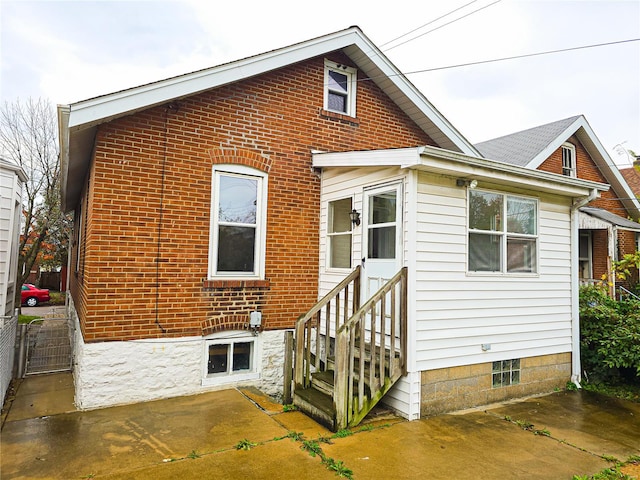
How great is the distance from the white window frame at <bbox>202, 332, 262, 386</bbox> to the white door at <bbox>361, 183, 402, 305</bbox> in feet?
6.27

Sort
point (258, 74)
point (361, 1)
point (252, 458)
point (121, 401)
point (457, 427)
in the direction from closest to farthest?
point (252, 458) < point (457, 427) < point (121, 401) < point (258, 74) < point (361, 1)

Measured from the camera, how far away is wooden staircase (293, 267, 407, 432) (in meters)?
4.70

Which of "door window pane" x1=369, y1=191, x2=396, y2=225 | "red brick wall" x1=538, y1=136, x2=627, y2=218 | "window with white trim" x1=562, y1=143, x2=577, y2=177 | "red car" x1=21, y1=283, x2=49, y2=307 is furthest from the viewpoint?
"red car" x1=21, y1=283, x2=49, y2=307

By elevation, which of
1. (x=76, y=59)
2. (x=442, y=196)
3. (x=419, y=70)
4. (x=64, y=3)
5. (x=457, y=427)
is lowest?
(x=457, y=427)

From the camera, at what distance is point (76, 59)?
1905 centimetres

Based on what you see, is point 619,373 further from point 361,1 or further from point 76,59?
point 76,59

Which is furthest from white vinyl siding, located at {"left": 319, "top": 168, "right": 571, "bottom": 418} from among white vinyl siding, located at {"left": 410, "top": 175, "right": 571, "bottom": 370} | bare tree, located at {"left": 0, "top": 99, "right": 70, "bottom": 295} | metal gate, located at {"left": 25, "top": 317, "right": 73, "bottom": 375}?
bare tree, located at {"left": 0, "top": 99, "right": 70, "bottom": 295}

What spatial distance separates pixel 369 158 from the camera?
567 cm

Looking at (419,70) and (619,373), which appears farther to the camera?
(419,70)

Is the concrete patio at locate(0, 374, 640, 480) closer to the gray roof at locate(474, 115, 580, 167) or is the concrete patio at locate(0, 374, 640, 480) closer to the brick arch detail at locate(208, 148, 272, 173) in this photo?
the brick arch detail at locate(208, 148, 272, 173)

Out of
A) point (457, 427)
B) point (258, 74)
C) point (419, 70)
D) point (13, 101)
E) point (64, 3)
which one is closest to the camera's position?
point (457, 427)

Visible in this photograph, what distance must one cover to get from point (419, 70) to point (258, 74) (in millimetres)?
3743

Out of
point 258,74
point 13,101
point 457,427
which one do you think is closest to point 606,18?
point 258,74

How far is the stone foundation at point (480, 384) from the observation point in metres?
5.40
